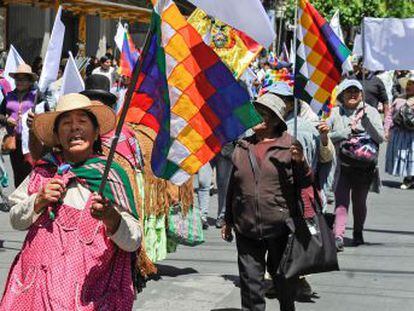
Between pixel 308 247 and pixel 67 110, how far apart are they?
241 cm

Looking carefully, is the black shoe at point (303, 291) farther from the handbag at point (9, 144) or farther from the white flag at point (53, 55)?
the handbag at point (9, 144)

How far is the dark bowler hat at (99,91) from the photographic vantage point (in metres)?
6.52

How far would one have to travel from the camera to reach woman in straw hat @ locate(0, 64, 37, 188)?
1012 cm

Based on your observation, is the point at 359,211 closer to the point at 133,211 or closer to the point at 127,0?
the point at 133,211

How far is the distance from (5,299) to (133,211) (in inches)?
24.3

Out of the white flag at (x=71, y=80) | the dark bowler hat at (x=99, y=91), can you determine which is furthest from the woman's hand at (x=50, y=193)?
the white flag at (x=71, y=80)

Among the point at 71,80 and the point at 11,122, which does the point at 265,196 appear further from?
the point at 11,122

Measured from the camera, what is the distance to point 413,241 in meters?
9.72

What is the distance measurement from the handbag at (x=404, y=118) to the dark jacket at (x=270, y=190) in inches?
334

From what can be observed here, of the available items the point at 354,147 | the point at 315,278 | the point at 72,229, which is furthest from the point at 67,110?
the point at 354,147

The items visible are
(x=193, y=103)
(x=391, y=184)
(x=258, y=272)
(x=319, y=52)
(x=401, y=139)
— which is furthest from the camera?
(x=391, y=184)

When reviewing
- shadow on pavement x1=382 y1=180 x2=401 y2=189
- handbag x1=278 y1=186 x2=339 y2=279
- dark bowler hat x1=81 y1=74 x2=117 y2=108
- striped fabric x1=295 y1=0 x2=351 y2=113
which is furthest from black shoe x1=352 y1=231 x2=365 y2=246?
shadow on pavement x1=382 y1=180 x2=401 y2=189

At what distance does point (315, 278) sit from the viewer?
7.89 meters

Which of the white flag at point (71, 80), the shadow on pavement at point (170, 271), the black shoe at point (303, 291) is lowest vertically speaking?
the shadow on pavement at point (170, 271)
